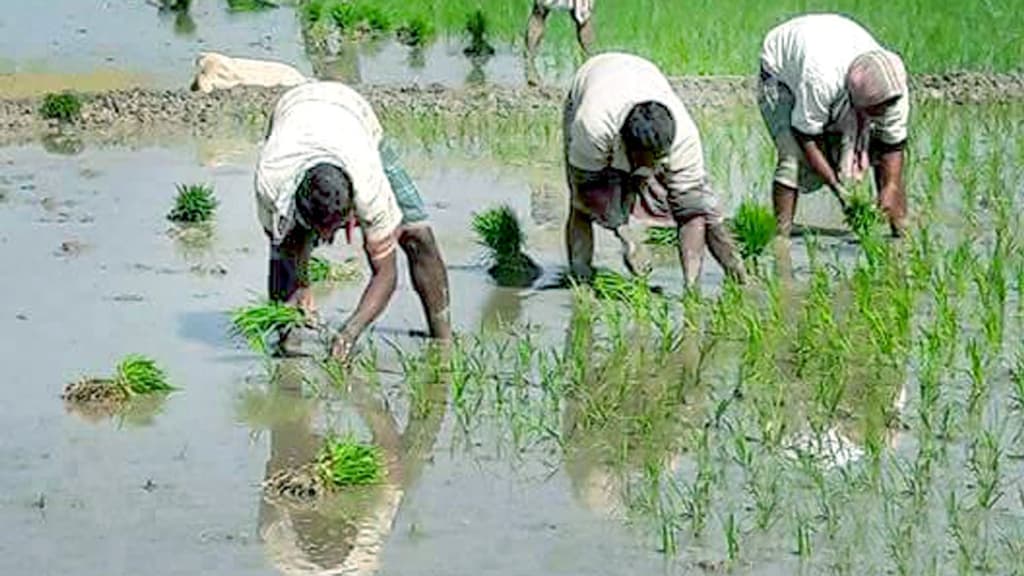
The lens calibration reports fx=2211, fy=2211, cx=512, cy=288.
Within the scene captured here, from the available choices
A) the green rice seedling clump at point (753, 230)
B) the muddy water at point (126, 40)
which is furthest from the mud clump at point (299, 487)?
the muddy water at point (126, 40)

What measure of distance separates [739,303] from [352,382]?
1361mm

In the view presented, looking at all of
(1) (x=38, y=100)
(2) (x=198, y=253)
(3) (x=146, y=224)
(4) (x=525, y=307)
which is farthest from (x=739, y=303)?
(1) (x=38, y=100)

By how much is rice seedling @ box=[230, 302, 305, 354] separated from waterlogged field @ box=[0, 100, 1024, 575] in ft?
0.46

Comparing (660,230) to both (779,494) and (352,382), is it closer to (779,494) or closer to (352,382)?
(352,382)

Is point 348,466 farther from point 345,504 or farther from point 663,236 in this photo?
point 663,236

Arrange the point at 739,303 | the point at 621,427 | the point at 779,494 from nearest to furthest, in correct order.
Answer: the point at 779,494, the point at 621,427, the point at 739,303

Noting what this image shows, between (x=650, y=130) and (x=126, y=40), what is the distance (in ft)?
32.1

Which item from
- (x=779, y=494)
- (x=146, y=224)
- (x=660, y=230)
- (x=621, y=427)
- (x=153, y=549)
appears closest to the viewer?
(x=153, y=549)

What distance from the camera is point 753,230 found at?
8.33m

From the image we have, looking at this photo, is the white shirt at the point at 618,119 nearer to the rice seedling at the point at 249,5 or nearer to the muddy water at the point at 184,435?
the muddy water at the point at 184,435

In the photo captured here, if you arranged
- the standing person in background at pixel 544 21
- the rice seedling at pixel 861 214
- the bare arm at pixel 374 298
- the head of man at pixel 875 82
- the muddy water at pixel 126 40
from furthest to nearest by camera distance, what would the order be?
the muddy water at pixel 126 40, the standing person in background at pixel 544 21, the rice seedling at pixel 861 214, the head of man at pixel 875 82, the bare arm at pixel 374 298

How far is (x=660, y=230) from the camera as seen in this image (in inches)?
336

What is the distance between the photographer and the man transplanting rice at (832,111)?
27.1 ft

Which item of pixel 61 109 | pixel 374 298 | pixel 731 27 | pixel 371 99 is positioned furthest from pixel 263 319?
pixel 731 27
